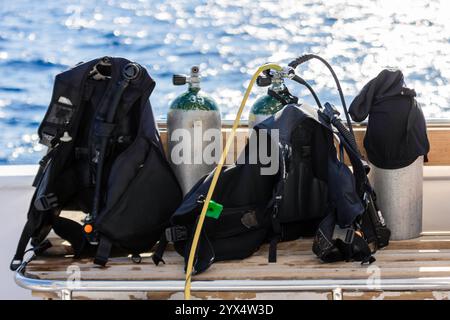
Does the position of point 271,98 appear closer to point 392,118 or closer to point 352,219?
point 392,118

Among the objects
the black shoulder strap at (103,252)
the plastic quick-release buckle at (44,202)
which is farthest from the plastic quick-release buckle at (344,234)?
the plastic quick-release buckle at (44,202)

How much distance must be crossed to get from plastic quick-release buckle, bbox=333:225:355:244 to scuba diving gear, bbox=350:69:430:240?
261 mm

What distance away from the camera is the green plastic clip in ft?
4.51

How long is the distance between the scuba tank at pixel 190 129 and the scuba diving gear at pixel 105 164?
11cm

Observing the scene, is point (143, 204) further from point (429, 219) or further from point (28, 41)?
point (28, 41)

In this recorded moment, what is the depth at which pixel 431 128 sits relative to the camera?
186 centimetres

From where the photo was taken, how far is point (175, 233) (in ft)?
4.60

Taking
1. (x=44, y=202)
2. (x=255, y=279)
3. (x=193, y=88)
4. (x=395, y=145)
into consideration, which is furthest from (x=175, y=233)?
(x=395, y=145)

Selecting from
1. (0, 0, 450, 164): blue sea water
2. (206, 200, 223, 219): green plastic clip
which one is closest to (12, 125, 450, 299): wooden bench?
(206, 200, 223, 219): green plastic clip

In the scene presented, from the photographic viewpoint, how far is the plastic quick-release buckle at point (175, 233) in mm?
1399

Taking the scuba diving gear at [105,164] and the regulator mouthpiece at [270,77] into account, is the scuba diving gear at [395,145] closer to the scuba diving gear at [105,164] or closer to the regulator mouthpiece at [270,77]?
the regulator mouthpiece at [270,77]

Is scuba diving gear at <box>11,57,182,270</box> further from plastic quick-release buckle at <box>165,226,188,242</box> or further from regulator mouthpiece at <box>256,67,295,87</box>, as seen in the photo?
regulator mouthpiece at <box>256,67,295,87</box>

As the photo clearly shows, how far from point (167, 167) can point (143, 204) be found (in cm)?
11

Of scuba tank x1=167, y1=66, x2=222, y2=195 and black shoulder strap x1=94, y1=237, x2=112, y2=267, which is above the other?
scuba tank x1=167, y1=66, x2=222, y2=195
